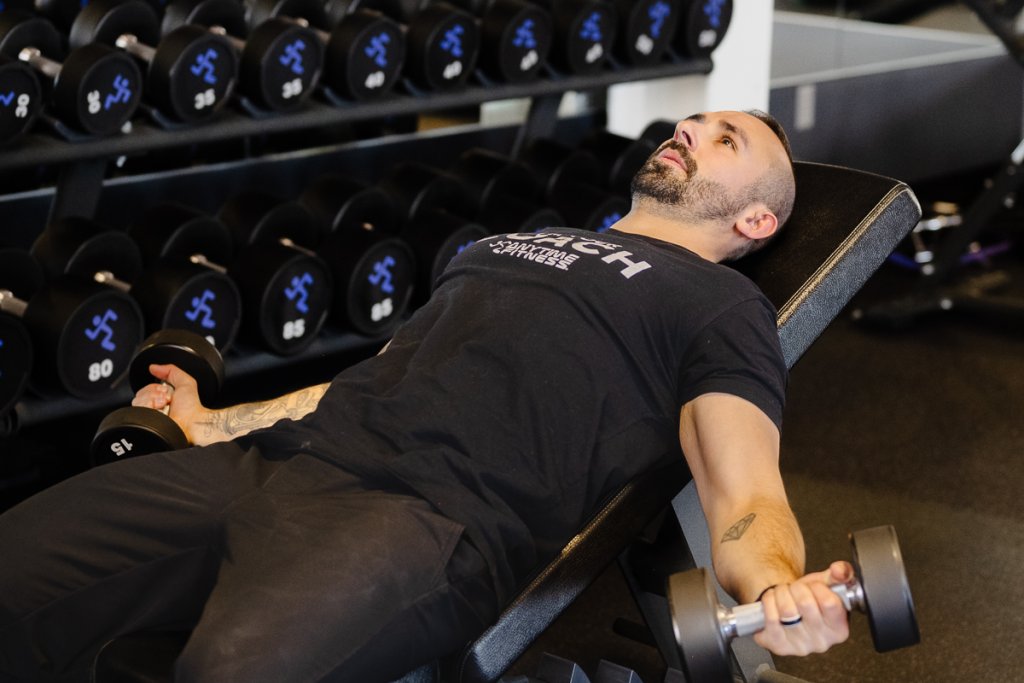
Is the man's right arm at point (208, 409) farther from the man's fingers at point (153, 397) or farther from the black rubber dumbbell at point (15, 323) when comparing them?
the black rubber dumbbell at point (15, 323)

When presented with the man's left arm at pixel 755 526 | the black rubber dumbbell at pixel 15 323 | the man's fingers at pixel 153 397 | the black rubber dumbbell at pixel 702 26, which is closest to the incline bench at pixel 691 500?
the man's left arm at pixel 755 526

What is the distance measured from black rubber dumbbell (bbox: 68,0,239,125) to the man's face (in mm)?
1061

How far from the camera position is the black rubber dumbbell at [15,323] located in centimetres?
234

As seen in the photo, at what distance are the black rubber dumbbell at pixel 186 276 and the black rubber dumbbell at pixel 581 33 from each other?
104 cm

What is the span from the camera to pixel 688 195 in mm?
1930

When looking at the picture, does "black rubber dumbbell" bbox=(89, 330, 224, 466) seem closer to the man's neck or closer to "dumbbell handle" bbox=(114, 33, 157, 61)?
the man's neck

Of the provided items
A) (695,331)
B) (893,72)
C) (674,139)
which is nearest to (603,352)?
(695,331)

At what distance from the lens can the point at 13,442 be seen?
8.95 feet

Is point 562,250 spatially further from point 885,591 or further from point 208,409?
point 885,591

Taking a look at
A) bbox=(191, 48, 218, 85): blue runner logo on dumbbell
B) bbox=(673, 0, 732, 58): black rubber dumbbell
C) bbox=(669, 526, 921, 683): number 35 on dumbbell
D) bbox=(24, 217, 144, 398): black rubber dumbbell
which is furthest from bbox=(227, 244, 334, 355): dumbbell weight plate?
bbox=(669, 526, 921, 683): number 35 on dumbbell

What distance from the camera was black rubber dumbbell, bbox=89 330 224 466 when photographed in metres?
1.81

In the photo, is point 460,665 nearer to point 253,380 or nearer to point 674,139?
point 674,139

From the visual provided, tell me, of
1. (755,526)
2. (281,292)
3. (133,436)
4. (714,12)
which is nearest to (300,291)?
(281,292)

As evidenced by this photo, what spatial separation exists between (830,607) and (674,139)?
0.98 m
